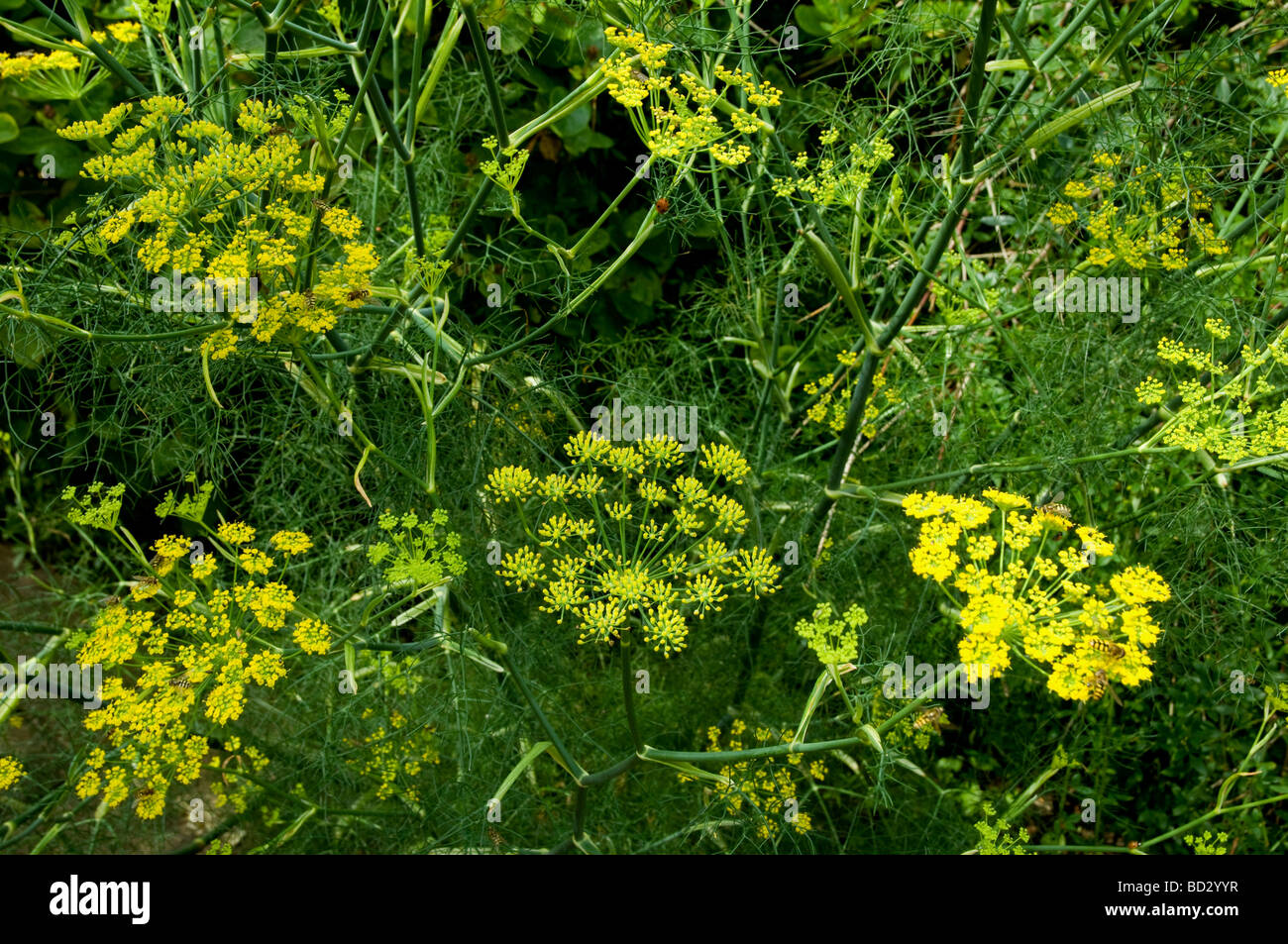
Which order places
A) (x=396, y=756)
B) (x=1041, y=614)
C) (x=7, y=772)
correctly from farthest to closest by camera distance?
(x=396, y=756) → (x=7, y=772) → (x=1041, y=614)

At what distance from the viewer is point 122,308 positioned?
6.81 ft

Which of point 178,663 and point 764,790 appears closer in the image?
point 178,663

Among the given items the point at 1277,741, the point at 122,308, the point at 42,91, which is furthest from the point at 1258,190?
the point at 42,91

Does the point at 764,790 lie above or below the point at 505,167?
below

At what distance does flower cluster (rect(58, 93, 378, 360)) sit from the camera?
1.76 meters

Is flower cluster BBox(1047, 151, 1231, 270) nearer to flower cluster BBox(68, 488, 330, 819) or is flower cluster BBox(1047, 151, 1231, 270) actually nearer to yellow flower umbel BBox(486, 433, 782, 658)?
yellow flower umbel BBox(486, 433, 782, 658)

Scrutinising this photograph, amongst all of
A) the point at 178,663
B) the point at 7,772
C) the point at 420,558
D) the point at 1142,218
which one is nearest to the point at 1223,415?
the point at 1142,218

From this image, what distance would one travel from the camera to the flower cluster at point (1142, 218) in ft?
7.05

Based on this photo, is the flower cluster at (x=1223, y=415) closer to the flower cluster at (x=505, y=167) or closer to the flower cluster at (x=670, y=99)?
the flower cluster at (x=670, y=99)

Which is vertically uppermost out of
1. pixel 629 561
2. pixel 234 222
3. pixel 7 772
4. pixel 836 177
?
pixel 836 177

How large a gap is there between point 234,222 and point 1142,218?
200 centimetres

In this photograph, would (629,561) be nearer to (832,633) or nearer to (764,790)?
(832,633)

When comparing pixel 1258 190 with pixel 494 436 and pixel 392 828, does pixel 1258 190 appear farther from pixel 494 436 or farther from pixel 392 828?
pixel 392 828

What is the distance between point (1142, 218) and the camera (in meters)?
2.17
